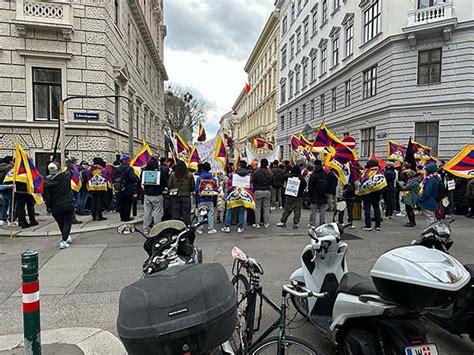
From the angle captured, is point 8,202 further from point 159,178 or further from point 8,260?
point 159,178

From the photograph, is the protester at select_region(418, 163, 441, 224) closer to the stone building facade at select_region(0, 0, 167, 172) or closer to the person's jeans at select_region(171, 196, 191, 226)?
the person's jeans at select_region(171, 196, 191, 226)

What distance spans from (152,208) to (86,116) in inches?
268

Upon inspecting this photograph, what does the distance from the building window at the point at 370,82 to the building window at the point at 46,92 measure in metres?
19.2

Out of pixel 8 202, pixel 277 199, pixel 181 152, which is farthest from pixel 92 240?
pixel 277 199

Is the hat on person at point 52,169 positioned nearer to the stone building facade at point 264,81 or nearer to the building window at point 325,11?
the building window at point 325,11

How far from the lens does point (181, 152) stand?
1224 cm

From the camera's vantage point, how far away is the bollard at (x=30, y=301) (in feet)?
8.63

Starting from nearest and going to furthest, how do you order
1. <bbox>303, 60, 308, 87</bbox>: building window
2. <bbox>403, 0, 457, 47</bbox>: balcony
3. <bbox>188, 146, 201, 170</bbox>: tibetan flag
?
1. <bbox>188, 146, 201, 170</bbox>: tibetan flag
2. <bbox>403, 0, 457, 47</bbox>: balcony
3. <bbox>303, 60, 308, 87</bbox>: building window

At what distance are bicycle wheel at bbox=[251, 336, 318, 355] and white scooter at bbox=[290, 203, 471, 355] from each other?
44cm

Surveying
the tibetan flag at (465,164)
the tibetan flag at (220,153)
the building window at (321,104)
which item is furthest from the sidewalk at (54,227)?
the building window at (321,104)

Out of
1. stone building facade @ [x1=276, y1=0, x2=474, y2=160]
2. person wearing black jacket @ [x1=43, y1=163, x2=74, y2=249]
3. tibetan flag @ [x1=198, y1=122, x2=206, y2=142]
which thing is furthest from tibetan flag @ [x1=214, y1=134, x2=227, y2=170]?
stone building facade @ [x1=276, y1=0, x2=474, y2=160]

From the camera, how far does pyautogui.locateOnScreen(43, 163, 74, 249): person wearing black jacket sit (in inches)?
268

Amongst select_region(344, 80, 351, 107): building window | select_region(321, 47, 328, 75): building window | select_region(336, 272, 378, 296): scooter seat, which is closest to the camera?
select_region(336, 272, 378, 296): scooter seat

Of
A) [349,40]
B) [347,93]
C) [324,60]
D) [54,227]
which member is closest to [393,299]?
[54,227]
